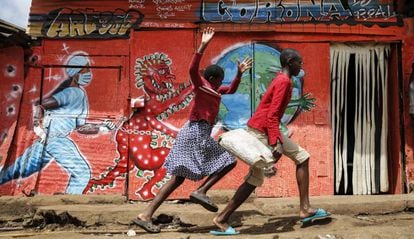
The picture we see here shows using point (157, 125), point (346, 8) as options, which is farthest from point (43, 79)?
point (346, 8)

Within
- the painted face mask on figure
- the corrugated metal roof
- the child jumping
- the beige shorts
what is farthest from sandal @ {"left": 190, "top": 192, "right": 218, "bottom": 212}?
the corrugated metal roof

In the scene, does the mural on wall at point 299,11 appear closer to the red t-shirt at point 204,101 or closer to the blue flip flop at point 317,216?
the red t-shirt at point 204,101

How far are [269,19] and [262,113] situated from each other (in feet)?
9.42

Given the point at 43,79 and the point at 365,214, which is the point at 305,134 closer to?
the point at 365,214

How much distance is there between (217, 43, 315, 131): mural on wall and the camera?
720 cm

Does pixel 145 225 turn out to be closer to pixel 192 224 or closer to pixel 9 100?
pixel 192 224

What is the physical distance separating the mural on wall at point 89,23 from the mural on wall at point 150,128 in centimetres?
55

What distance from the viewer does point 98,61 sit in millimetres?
7273

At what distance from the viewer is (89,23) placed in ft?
24.1

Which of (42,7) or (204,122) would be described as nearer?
(204,122)

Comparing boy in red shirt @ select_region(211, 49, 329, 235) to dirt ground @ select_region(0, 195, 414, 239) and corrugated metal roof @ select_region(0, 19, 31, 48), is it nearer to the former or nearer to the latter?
dirt ground @ select_region(0, 195, 414, 239)

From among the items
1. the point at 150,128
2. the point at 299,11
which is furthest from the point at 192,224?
the point at 299,11

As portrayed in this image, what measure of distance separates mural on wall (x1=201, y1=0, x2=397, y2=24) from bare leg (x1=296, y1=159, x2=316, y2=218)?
120 inches

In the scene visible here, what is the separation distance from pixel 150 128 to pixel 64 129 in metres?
1.20
